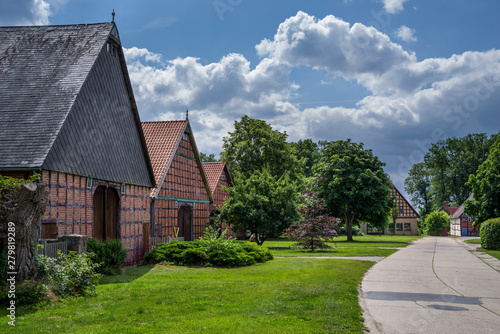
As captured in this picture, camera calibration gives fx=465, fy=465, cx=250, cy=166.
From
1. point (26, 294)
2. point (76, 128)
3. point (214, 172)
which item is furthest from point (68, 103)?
point (214, 172)

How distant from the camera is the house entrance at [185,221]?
3022 cm

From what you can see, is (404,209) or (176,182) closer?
(176,182)

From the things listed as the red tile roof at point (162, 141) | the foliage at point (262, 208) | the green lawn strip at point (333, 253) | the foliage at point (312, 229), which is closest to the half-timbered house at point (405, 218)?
the foliage at point (262, 208)

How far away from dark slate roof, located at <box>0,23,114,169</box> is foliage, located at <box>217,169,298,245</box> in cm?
1523

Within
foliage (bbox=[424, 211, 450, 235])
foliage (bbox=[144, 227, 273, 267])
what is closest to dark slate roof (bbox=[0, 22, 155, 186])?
foliage (bbox=[144, 227, 273, 267])

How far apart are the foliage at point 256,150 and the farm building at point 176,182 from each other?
19079 mm

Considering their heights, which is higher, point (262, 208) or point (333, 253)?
point (262, 208)

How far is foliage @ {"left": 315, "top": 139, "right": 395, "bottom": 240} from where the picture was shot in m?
43.1

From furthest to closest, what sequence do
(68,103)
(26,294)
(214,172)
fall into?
(214,172)
(68,103)
(26,294)

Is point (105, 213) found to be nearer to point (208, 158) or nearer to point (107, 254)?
point (107, 254)

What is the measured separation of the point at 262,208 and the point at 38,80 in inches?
690

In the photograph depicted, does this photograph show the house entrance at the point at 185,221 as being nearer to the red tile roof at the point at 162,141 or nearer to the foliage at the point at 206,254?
the red tile roof at the point at 162,141

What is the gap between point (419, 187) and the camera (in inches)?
4114

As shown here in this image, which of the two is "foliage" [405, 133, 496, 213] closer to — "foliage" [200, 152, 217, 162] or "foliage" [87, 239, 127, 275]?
"foliage" [200, 152, 217, 162]
